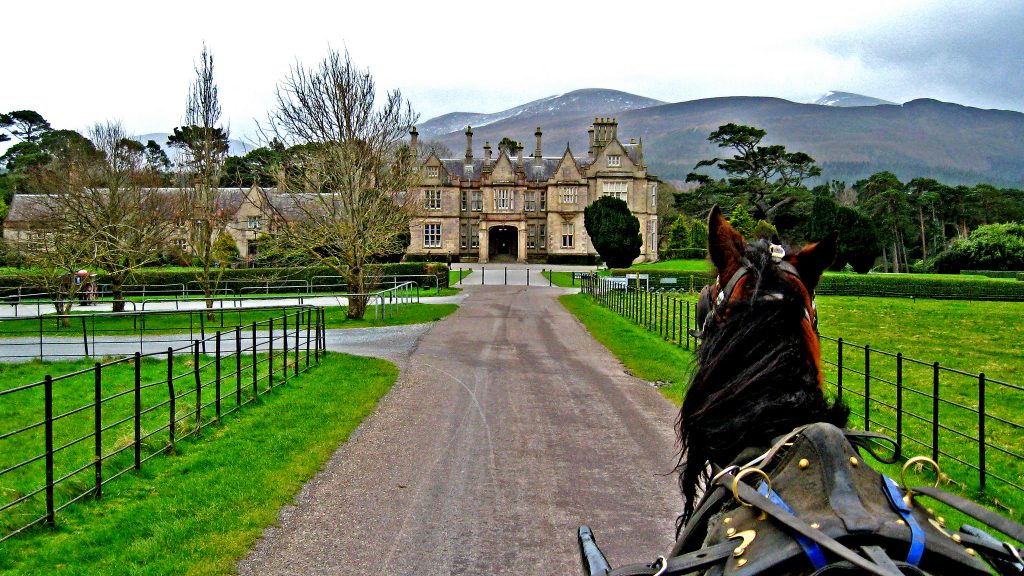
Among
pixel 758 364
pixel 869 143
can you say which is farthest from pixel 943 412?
pixel 869 143

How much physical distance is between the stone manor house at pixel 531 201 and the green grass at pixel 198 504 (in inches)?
2106

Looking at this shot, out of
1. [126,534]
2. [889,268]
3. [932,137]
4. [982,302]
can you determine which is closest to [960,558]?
[126,534]

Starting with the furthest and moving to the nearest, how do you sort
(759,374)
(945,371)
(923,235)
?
(923,235) → (945,371) → (759,374)

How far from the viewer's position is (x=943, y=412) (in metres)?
10.9

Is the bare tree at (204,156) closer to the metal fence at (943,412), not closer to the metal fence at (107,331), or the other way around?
the metal fence at (107,331)

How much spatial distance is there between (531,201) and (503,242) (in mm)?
5925

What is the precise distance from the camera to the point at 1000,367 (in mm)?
15125

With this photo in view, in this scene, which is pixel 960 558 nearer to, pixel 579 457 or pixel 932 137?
pixel 579 457

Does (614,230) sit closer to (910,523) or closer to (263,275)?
(263,275)

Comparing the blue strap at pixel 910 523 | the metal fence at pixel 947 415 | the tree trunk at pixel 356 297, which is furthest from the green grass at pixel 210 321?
the blue strap at pixel 910 523

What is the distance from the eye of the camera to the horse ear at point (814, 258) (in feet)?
8.80

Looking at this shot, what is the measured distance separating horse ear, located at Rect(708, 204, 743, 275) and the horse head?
0.17 ft

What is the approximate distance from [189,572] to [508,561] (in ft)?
7.35

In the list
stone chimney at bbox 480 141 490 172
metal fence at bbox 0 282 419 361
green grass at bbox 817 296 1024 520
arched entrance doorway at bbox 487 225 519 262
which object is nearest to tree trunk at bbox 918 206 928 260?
green grass at bbox 817 296 1024 520
